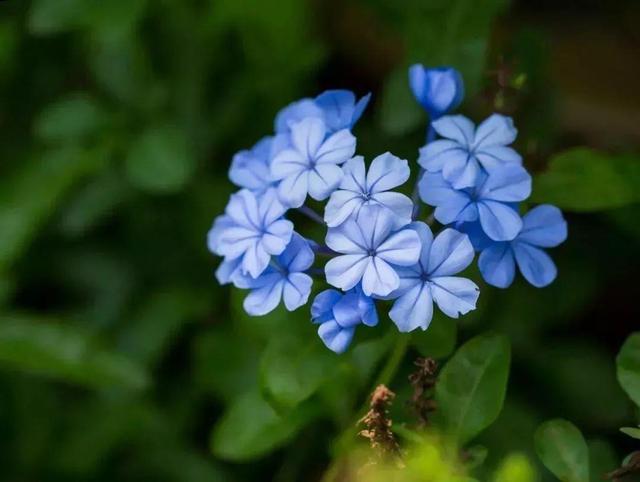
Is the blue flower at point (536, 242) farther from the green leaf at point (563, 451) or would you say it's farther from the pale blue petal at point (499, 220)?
the green leaf at point (563, 451)

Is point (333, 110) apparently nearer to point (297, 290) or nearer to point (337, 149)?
point (337, 149)

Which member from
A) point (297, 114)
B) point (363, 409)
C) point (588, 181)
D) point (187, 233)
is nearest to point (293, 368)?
point (363, 409)

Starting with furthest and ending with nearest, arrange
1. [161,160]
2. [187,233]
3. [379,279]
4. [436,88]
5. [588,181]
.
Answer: [187,233] < [161,160] < [588,181] < [436,88] < [379,279]

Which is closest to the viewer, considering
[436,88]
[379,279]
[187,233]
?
[379,279]

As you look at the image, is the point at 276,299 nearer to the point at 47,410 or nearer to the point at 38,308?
the point at 47,410

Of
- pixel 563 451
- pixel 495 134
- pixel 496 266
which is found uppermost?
pixel 495 134

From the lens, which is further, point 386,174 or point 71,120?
point 71,120

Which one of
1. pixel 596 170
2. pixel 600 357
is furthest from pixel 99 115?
pixel 600 357
